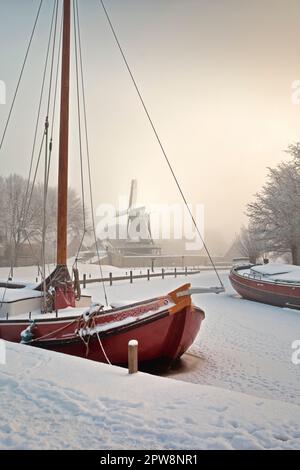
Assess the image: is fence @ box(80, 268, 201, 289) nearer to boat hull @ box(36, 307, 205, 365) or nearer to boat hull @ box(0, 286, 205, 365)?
boat hull @ box(0, 286, 205, 365)

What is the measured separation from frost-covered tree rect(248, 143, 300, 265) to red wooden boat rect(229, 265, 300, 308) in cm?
835

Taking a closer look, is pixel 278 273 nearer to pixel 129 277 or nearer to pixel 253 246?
pixel 129 277

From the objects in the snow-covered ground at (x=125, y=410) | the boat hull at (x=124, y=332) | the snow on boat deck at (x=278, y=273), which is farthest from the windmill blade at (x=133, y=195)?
the snow-covered ground at (x=125, y=410)

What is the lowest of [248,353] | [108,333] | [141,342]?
[248,353]

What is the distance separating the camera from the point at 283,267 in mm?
20641

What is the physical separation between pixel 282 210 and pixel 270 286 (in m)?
12.1

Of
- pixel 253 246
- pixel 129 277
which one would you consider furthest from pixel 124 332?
pixel 253 246

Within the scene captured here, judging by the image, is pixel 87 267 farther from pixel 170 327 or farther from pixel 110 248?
pixel 170 327

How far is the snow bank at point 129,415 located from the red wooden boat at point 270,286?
1395 cm

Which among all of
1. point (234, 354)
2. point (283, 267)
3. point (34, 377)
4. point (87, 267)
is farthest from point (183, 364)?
point (87, 267)

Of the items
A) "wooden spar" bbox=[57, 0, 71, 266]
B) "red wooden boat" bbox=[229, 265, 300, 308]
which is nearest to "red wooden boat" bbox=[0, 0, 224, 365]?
"wooden spar" bbox=[57, 0, 71, 266]

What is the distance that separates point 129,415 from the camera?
3.91 m

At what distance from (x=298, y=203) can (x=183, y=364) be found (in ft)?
73.6

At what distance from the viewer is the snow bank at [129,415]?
339 cm
